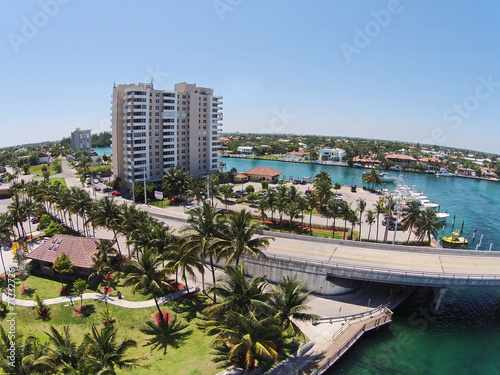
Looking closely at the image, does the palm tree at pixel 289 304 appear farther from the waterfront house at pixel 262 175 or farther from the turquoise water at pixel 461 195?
the waterfront house at pixel 262 175

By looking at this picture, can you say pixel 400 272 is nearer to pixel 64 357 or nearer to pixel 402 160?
pixel 64 357

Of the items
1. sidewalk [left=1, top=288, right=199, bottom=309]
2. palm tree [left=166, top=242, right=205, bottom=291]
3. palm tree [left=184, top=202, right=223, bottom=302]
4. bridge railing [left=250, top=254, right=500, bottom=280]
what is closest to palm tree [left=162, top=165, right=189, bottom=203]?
sidewalk [left=1, top=288, right=199, bottom=309]

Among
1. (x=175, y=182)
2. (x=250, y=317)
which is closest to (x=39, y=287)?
(x=250, y=317)

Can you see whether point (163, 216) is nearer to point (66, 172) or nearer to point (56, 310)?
point (56, 310)

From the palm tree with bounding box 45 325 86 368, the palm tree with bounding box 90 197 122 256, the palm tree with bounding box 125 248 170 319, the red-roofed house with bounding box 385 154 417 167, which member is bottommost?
the palm tree with bounding box 45 325 86 368

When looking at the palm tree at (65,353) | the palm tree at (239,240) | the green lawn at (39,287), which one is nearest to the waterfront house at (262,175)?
the green lawn at (39,287)

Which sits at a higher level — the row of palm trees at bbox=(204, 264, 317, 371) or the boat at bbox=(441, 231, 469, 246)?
the row of palm trees at bbox=(204, 264, 317, 371)

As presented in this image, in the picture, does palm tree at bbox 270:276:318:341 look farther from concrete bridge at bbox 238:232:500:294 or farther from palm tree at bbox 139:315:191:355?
palm tree at bbox 139:315:191:355
